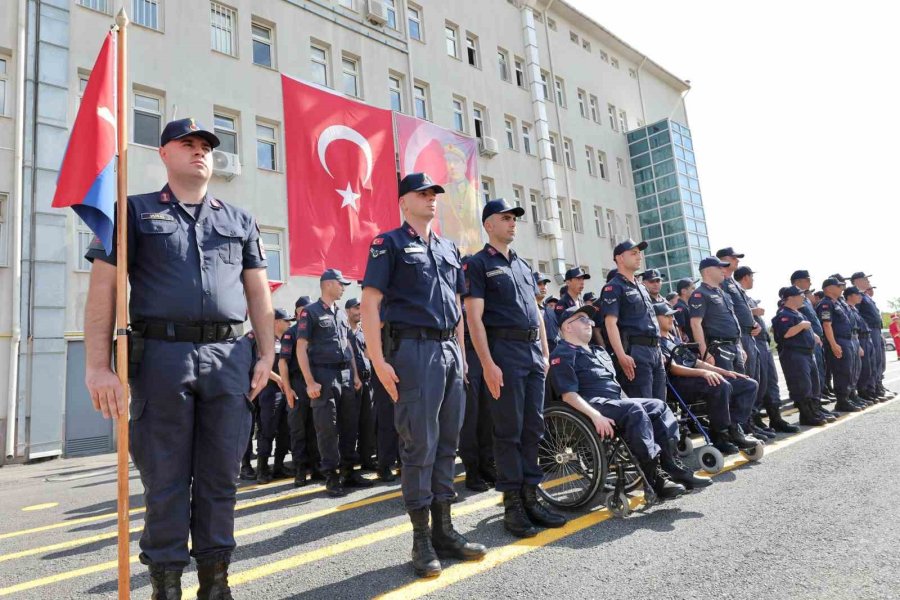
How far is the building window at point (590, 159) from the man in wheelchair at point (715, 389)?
20.8m

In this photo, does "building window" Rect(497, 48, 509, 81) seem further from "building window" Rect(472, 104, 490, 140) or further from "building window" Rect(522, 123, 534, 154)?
"building window" Rect(472, 104, 490, 140)

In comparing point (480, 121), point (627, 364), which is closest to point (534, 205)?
point (480, 121)

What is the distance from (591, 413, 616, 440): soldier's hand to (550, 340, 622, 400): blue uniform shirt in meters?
0.32

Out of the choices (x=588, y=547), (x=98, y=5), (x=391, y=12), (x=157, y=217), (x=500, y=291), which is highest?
(x=391, y=12)

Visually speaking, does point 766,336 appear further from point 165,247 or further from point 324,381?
point 165,247

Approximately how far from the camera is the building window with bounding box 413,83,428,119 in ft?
61.0

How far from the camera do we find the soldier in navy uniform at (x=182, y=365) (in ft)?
7.36

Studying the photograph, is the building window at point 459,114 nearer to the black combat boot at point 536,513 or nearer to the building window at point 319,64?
the building window at point 319,64

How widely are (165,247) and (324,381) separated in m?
3.25

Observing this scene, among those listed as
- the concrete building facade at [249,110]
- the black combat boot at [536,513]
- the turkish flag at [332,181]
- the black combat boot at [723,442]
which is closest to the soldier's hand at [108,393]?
the black combat boot at [536,513]

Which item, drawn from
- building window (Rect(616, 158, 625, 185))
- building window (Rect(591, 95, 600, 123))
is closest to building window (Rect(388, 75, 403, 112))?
building window (Rect(591, 95, 600, 123))

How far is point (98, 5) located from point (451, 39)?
457 inches

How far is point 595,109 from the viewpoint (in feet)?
88.0

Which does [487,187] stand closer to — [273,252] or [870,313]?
[273,252]
